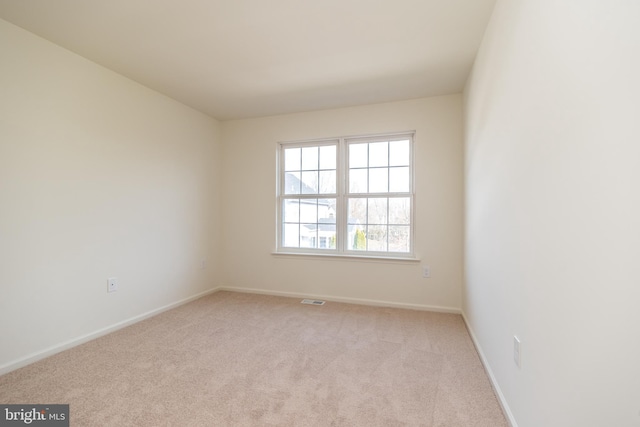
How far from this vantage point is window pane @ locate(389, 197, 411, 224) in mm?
3439

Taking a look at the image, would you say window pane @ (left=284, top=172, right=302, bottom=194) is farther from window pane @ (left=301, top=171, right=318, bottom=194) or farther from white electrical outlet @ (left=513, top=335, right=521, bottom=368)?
white electrical outlet @ (left=513, top=335, right=521, bottom=368)

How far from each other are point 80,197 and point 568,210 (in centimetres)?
326

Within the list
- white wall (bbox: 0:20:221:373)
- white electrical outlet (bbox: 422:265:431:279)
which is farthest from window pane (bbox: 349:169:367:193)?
white wall (bbox: 0:20:221:373)

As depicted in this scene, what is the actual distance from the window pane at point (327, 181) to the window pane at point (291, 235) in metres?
0.65

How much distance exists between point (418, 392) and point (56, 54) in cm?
366

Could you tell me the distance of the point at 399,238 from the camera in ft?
11.4

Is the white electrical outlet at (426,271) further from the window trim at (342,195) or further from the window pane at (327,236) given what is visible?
the window pane at (327,236)

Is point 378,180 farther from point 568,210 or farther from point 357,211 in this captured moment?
point 568,210

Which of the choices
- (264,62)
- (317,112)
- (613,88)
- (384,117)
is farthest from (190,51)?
(613,88)

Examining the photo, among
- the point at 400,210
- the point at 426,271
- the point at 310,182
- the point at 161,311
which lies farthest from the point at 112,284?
the point at 426,271

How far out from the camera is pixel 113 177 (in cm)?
269

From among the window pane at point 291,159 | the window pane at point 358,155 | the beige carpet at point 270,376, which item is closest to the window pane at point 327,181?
the window pane at point 358,155

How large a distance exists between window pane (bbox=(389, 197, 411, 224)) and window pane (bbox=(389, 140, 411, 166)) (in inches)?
17.4

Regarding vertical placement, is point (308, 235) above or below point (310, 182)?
below
